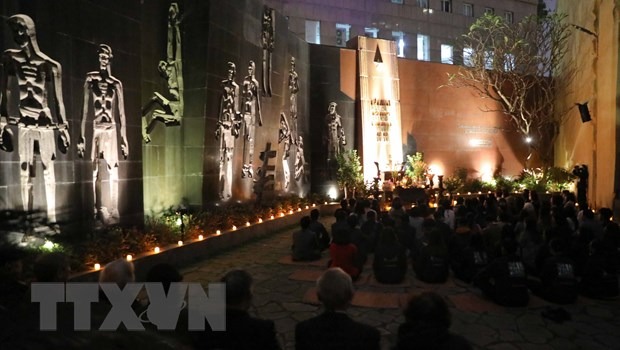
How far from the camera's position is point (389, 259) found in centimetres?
793

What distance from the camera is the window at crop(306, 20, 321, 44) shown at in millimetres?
31688

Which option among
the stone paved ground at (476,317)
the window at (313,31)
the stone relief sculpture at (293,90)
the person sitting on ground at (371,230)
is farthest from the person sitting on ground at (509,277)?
the window at (313,31)

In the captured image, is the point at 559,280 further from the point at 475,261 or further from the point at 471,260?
the point at 471,260

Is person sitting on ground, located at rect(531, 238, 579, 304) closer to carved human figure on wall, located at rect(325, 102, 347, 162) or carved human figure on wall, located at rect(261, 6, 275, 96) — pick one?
carved human figure on wall, located at rect(261, 6, 275, 96)

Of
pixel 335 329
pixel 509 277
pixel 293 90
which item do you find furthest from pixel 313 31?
pixel 335 329

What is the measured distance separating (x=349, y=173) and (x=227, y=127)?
7.55 m

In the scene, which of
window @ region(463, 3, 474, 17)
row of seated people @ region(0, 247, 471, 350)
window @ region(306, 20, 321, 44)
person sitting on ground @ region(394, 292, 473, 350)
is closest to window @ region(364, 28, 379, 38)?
window @ region(306, 20, 321, 44)

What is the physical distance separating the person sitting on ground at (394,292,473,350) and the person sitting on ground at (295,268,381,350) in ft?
0.79

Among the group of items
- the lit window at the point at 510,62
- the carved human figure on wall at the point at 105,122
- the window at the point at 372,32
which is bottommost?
the carved human figure on wall at the point at 105,122

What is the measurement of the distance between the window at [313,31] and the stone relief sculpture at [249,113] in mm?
18653

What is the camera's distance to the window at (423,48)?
35.4 meters

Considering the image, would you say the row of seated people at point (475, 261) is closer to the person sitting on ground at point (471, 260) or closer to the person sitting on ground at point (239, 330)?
the person sitting on ground at point (471, 260)

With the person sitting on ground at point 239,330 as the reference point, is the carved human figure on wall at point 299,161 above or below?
above

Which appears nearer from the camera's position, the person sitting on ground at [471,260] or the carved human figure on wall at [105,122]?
the person sitting on ground at [471,260]
